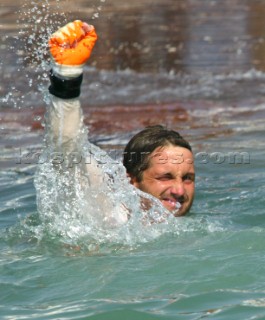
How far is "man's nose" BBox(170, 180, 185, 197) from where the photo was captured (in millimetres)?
6348

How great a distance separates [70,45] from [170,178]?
1.34 metres

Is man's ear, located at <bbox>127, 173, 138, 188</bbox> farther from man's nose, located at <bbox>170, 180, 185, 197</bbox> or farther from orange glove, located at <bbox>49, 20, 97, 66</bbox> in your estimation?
orange glove, located at <bbox>49, 20, 97, 66</bbox>

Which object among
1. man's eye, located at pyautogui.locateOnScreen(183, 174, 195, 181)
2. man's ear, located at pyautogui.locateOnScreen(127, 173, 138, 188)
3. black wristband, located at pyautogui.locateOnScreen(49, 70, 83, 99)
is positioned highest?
black wristband, located at pyautogui.locateOnScreen(49, 70, 83, 99)

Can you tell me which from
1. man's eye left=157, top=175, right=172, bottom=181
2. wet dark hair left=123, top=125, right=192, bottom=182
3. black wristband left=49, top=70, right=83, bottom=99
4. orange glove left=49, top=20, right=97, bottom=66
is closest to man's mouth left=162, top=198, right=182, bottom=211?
man's eye left=157, top=175, right=172, bottom=181

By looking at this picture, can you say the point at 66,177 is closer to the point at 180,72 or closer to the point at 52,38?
the point at 52,38

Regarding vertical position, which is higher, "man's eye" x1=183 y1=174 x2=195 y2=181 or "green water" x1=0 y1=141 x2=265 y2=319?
"man's eye" x1=183 y1=174 x2=195 y2=181

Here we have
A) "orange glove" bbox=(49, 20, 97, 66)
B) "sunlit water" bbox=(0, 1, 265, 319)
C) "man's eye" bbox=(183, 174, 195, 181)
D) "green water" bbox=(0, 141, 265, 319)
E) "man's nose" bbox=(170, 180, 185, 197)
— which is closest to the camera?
"green water" bbox=(0, 141, 265, 319)

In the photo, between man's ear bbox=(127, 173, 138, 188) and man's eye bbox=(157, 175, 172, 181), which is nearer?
man's eye bbox=(157, 175, 172, 181)

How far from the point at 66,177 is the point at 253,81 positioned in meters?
6.57

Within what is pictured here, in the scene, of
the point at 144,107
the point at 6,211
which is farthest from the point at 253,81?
the point at 6,211

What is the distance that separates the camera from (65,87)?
5.55 metres

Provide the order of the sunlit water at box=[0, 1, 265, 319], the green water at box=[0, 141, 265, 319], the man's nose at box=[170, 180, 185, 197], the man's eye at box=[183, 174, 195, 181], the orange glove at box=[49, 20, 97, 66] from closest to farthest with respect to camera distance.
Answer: the green water at box=[0, 141, 265, 319] → the sunlit water at box=[0, 1, 265, 319] → the orange glove at box=[49, 20, 97, 66] → the man's nose at box=[170, 180, 185, 197] → the man's eye at box=[183, 174, 195, 181]

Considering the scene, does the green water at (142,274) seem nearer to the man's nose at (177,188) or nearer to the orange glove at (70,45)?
the man's nose at (177,188)

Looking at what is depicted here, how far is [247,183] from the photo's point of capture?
26.6 ft
